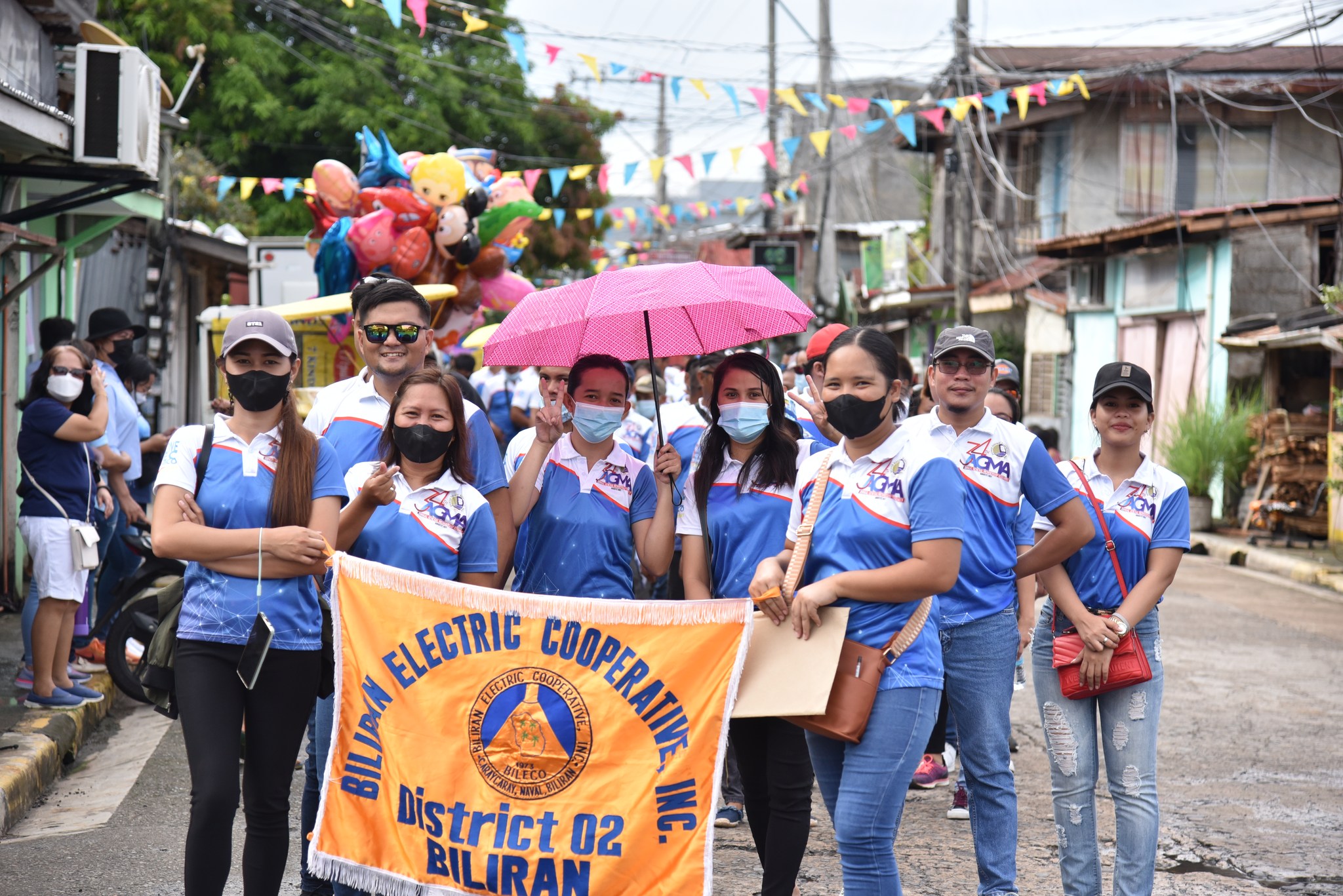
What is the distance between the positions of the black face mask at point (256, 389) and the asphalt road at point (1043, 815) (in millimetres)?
2005

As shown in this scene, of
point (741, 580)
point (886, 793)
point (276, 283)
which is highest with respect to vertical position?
point (276, 283)

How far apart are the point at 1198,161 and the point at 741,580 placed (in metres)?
23.8

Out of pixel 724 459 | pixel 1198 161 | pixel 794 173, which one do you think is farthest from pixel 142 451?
pixel 794 173

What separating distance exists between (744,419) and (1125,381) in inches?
48.7

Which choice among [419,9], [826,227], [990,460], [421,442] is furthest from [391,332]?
[826,227]

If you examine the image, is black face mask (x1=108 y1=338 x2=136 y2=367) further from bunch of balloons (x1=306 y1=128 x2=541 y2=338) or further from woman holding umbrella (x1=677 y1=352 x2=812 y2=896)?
woman holding umbrella (x1=677 y1=352 x2=812 y2=896)

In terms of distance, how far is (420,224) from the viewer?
965 cm

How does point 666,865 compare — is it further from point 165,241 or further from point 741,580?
point 165,241

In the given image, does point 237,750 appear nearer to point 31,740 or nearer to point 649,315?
point 649,315

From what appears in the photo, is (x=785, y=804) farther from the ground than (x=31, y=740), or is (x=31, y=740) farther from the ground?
(x=785, y=804)

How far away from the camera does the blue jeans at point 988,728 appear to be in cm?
461

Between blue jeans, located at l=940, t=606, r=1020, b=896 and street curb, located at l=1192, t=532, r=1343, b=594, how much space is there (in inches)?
440

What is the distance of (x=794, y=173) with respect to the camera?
146 feet

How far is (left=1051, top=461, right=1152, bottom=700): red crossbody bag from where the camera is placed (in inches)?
174
